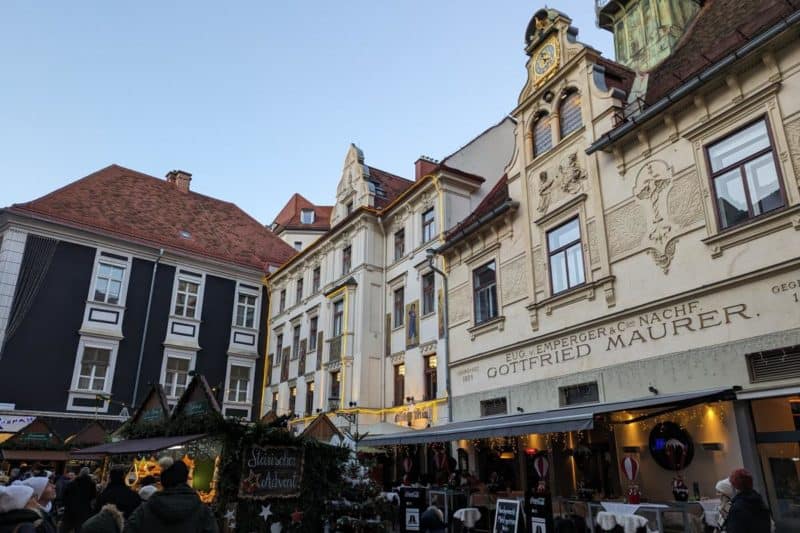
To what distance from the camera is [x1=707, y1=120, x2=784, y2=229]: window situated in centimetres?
1016

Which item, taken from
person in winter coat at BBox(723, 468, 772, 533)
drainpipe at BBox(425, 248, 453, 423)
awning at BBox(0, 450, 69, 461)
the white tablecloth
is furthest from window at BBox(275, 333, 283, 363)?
person in winter coat at BBox(723, 468, 772, 533)

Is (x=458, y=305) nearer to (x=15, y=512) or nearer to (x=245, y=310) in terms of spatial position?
(x=15, y=512)

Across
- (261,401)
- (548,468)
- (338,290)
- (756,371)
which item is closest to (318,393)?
(338,290)

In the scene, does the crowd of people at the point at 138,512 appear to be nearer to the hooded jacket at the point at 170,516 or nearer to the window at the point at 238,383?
the hooded jacket at the point at 170,516

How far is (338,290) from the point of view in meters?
24.8

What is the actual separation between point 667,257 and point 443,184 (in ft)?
34.5

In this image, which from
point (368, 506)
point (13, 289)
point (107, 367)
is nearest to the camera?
point (368, 506)

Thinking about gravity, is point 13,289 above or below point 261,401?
above

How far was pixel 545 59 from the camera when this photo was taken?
53.9ft

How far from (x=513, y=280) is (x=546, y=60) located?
6.28m

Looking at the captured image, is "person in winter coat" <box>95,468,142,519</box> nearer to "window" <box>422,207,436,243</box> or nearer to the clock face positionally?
the clock face

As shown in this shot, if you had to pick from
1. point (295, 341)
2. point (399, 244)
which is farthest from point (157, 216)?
point (399, 244)

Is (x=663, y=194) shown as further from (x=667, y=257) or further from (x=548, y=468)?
(x=548, y=468)

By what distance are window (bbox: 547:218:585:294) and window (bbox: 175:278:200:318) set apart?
804 inches
